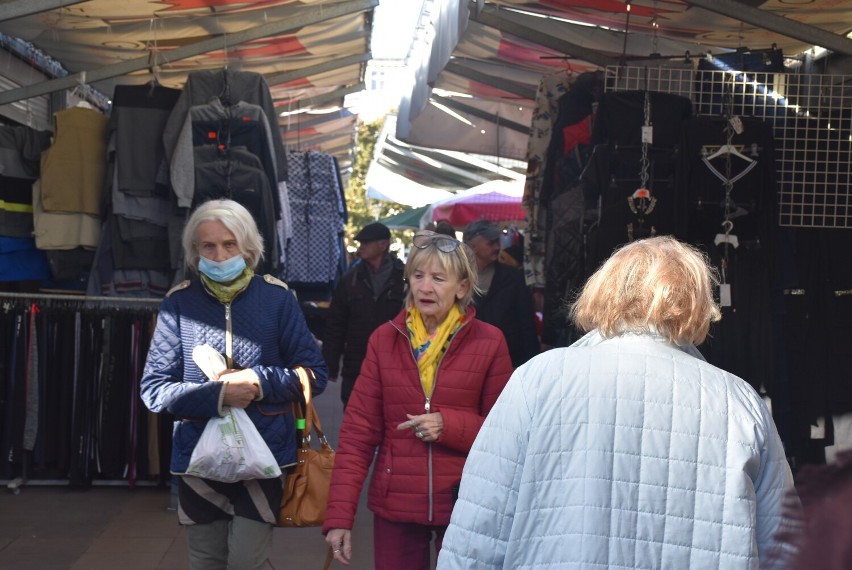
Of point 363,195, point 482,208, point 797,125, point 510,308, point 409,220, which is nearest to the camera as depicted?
point 797,125

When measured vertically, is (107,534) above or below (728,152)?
below

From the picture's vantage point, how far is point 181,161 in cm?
770

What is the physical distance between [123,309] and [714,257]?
13.2ft

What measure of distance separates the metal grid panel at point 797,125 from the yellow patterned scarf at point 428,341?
317cm

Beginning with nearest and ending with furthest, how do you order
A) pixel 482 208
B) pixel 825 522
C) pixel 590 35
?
pixel 825 522, pixel 590 35, pixel 482 208

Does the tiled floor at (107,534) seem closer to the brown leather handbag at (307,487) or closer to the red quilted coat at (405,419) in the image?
the brown leather handbag at (307,487)

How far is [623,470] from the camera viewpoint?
2539 mm

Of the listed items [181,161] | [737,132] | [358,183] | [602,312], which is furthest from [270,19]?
[358,183]

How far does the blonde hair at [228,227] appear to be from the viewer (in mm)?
4414

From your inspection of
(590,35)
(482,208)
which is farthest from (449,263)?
(482,208)

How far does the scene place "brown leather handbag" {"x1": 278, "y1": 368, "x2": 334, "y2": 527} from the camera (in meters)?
4.32

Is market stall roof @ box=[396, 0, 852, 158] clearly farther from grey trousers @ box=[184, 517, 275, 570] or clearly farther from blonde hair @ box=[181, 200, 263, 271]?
grey trousers @ box=[184, 517, 275, 570]

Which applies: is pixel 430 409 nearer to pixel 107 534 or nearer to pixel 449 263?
pixel 449 263

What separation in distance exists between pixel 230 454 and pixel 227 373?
302 mm
